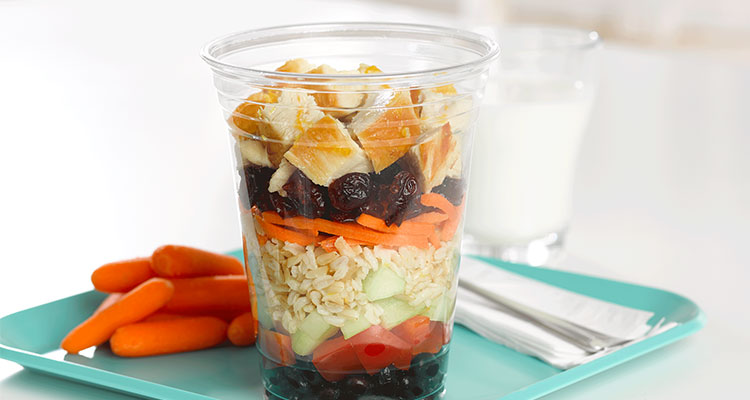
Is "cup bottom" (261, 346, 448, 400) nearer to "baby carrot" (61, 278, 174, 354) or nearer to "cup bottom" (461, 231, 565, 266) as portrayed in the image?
"baby carrot" (61, 278, 174, 354)

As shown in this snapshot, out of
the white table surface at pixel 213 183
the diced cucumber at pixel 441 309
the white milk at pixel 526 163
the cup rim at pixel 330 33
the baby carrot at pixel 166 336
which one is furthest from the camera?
the white milk at pixel 526 163

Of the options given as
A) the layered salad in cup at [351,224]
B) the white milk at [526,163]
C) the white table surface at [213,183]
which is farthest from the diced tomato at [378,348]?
the white milk at [526,163]

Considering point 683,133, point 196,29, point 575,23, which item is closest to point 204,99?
point 196,29

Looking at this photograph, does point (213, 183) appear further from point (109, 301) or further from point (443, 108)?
point (443, 108)

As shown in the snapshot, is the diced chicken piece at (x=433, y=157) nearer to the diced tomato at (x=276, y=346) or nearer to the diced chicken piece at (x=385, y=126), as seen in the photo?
the diced chicken piece at (x=385, y=126)

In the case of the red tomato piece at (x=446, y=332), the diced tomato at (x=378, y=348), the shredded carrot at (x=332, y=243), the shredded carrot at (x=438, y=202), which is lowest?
the red tomato piece at (x=446, y=332)

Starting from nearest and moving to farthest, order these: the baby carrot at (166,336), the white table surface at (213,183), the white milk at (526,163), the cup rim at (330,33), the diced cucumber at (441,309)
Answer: the cup rim at (330,33) → the diced cucumber at (441,309) → the baby carrot at (166,336) → the white table surface at (213,183) → the white milk at (526,163)

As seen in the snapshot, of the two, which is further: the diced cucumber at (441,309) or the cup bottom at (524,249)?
the cup bottom at (524,249)
